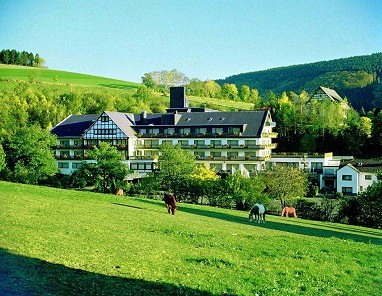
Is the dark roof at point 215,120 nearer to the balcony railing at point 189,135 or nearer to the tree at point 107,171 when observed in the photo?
the balcony railing at point 189,135

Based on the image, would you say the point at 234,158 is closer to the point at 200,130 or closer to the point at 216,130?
the point at 216,130

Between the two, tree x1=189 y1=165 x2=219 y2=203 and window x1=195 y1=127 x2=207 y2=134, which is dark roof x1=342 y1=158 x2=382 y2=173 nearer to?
tree x1=189 y1=165 x2=219 y2=203

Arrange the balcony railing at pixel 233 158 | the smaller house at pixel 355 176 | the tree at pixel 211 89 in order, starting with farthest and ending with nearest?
the tree at pixel 211 89 < the balcony railing at pixel 233 158 < the smaller house at pixel 355 176

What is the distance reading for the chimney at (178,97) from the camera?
6861cm

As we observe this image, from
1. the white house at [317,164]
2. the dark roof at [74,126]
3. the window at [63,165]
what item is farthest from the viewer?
the dark roof at [74,126]

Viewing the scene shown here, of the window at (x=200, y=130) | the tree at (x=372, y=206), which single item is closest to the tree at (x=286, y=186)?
the tree at (x=372, y=206)

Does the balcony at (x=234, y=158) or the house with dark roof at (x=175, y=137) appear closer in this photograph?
the balcony at (x=234, y=158)

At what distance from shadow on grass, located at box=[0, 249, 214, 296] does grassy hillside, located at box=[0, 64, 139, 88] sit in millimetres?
9178

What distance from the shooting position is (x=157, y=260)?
11.1m

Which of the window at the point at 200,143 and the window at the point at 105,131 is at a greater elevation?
the window at the point at 105,131

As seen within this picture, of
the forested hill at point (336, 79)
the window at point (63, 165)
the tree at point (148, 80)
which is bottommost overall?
the window at point (63, 165)

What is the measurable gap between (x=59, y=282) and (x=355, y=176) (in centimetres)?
4453

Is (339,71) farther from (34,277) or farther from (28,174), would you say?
(34,277)

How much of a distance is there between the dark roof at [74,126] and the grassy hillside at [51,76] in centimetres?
509
